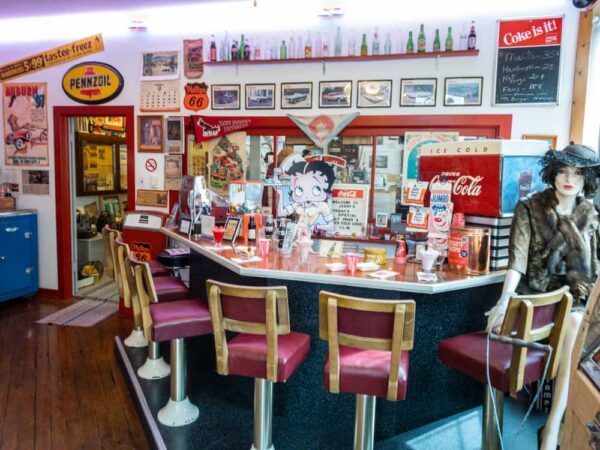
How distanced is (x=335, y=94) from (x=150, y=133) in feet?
7.01

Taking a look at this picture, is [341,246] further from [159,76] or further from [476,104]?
[159,76]

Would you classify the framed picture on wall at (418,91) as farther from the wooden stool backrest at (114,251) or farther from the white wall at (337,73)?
the wooden stool backrest at (114,251)

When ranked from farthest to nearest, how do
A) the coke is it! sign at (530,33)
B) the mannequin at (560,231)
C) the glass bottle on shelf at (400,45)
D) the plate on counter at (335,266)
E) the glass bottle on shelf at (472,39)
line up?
the glass bottle on shelf at (400,45), the glass bottle on shelf at (472,39), the coke is it! sign at (530,33), the plate on counter at (335,266), the mannequin at (560,231)

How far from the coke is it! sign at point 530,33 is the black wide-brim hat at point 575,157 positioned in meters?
2.14

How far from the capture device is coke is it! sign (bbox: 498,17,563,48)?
4062 millimetres

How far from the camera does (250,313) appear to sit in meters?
2.11

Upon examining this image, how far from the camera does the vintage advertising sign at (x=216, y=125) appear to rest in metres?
4.91

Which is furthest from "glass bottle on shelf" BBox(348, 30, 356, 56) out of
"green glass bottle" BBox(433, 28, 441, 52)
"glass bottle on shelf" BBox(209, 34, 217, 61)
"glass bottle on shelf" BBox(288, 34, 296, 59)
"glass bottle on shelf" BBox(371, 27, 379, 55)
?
"glass bottle on shelf" BBox(209, 34, 217, 61)

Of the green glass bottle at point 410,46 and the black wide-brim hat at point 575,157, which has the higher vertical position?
the green glass bottle at point 410,46

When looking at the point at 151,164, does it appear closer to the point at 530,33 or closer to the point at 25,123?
the point at 25,123

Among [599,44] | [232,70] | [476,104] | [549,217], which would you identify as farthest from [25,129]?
[599,44]

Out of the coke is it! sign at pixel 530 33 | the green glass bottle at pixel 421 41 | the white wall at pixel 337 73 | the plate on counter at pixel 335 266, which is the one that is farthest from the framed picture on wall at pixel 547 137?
the plate on counter at pixel 335 266

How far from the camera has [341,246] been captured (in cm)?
296

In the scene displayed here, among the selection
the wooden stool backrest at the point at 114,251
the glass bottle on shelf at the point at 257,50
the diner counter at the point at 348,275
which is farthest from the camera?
the glass bottle on shelf at the point at 257,50
